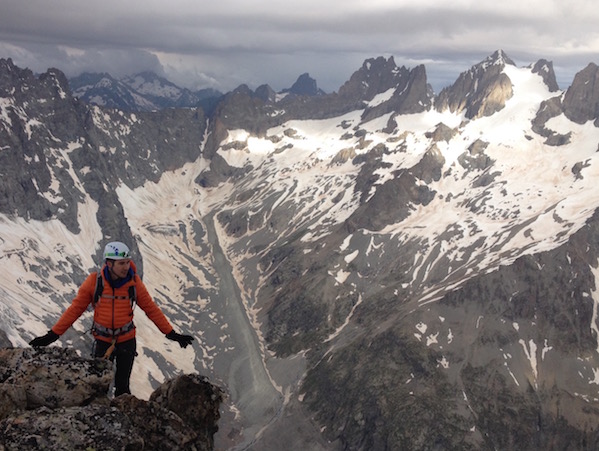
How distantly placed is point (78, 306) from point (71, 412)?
21.4ft

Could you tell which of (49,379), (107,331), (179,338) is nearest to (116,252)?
(107,331)

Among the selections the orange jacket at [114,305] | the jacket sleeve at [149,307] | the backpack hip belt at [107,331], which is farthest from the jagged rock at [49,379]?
the jacket sleeve at [149,307]

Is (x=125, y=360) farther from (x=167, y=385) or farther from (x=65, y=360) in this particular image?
(x=65, y=360)

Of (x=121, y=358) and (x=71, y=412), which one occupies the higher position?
(x=121, y=358)

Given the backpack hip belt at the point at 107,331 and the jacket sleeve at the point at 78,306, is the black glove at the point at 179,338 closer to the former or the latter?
the backpack hip belt at the point at 107,331

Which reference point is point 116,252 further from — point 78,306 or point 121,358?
point 121,358

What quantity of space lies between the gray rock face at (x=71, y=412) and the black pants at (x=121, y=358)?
2.50m

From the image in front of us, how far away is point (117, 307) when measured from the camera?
80.7 feet

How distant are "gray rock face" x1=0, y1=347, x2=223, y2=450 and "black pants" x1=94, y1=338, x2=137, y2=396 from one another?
250 cm

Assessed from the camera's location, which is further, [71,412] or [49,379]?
[49,379]

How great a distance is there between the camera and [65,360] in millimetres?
20922

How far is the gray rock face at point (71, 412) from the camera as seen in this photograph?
17.2m

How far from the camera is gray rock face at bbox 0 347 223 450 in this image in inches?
679

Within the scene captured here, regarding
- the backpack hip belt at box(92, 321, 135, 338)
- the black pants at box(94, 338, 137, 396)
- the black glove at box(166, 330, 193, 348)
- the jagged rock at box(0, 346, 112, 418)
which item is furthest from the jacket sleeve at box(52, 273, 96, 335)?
the black glove at box(166, 330, 193, 348)
